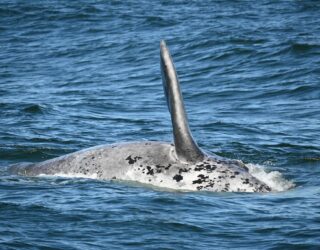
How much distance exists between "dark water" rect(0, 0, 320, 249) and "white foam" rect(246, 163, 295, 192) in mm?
194

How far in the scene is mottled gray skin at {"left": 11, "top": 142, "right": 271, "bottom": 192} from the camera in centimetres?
1397

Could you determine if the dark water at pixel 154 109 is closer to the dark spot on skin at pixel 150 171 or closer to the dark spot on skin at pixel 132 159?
the dark spot on skin at pixel 150 171

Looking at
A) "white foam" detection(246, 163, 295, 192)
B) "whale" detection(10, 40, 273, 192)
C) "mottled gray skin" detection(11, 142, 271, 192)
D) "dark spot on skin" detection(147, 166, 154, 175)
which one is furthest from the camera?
"white foam" detection(246, 163, 295, 192)

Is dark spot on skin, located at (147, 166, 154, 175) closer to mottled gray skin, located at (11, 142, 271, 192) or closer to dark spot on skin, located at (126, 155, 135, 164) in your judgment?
mottled gray skin, located at (11, 142, 271, 192)

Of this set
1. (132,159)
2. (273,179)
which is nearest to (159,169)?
(132,159)

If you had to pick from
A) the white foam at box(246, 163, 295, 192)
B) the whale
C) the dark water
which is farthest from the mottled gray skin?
the white foam at box(246, 163, 295, 192)

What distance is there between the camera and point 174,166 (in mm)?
14023

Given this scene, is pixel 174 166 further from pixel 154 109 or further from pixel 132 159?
pixel 154 109

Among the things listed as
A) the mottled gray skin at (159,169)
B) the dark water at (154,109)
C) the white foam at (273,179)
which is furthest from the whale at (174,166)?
the white foam at (273,179)

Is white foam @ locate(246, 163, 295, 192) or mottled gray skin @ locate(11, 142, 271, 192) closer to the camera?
mottled gray skin @ locate(11, 142, 271, 192)

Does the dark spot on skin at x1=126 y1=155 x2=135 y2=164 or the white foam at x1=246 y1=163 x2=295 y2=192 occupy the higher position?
the dark spot on skin at x1=126 y1=155 x2=135 y2=164

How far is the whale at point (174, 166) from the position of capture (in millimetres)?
13748

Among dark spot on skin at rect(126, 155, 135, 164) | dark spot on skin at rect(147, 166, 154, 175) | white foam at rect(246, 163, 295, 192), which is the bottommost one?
white foam at rect(246, 163, 295, 192)

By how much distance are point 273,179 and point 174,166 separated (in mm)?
1958
